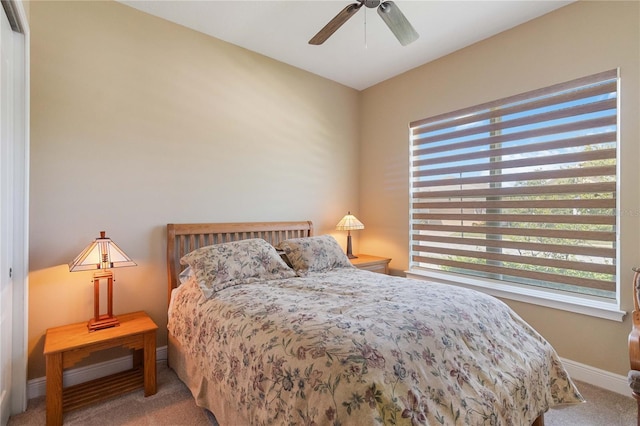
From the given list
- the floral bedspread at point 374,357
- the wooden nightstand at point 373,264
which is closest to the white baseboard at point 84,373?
the floral bedspread at point 374,357

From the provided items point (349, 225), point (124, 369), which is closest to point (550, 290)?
point (349, 225)

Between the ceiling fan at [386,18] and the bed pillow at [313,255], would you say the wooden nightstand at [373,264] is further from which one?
the ceiling fan at [386,18]

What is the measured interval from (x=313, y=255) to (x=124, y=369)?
1753 millimetres

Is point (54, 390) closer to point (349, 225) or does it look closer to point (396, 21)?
point (349, 225)

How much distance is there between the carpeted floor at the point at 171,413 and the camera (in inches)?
72.1

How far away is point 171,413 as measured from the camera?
1.91 meters

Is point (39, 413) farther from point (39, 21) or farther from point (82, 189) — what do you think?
point (39, 21)

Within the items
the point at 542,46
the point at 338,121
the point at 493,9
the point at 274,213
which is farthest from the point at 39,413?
the point at 542,46

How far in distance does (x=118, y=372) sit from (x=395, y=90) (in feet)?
12.9

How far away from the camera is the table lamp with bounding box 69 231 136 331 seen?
1982 millimetres

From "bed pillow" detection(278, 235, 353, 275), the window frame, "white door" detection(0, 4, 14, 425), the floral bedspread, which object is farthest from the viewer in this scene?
"bed pillow" detection(278, 235, 353, 275)

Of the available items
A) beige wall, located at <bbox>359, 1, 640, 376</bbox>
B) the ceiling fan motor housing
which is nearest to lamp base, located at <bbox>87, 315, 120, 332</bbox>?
the ceiling fan motor housing

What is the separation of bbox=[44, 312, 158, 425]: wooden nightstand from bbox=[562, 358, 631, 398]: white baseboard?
3135mm

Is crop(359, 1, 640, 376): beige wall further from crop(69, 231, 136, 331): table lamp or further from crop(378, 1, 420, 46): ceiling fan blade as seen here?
crop(69, 231, 136, 331): table lamp
